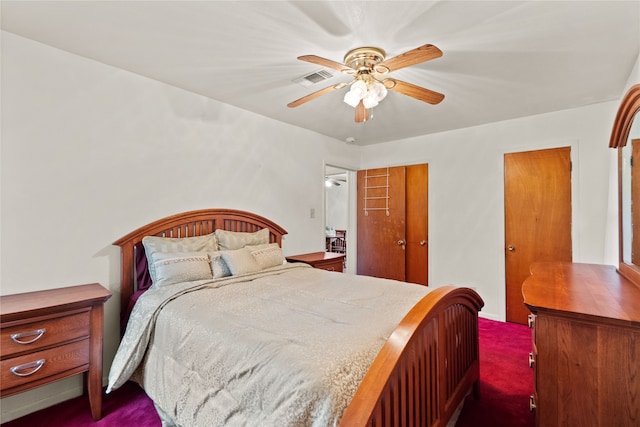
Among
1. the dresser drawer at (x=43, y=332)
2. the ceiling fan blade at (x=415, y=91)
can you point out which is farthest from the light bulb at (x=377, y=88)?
the dresser drawer at (x=43, y=332)

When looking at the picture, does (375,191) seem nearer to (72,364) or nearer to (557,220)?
(557,220)

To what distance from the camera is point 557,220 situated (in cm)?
344

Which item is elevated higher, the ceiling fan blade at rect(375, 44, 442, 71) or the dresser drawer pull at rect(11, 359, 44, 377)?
the ceiling fan blade at rect(375, 44, 442, 71)

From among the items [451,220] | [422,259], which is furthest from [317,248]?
[451,220]

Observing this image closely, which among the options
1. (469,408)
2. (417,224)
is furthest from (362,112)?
(417,224)

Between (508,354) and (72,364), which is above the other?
(72,364)

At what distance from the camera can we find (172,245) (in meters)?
2.50

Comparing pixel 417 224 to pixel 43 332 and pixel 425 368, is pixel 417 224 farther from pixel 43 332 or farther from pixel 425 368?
pixel 43 332

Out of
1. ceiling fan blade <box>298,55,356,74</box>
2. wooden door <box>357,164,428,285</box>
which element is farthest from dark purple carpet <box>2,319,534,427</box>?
ceiling fan blade <box>298,55,356,74</box>

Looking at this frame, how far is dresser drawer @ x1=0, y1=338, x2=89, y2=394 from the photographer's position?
5.49ft

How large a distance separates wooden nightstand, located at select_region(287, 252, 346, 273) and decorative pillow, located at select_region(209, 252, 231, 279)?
1181 mm

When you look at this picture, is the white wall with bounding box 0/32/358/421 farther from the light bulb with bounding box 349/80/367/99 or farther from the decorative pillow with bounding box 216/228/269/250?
the light bulb with bounding box 349/80/367/99

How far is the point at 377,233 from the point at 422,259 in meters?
0.82

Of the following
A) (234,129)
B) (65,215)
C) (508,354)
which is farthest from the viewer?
(234,129)
